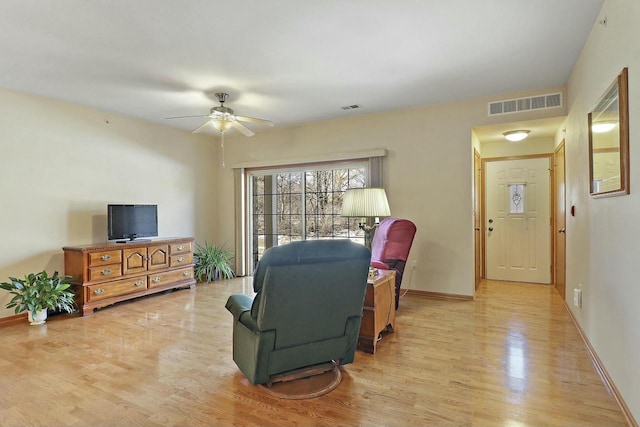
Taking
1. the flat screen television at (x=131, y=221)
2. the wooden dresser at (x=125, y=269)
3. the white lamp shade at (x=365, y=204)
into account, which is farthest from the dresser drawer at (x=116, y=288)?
the white lamp shade at (x=365, y=204)

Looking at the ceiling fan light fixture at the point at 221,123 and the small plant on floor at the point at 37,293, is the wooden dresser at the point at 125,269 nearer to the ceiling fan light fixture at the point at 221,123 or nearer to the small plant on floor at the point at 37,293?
the small plant on floor at the point at 37,293

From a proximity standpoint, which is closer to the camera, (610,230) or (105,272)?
(610,230)

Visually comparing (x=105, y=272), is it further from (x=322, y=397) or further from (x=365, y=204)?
(x=322, y=397)

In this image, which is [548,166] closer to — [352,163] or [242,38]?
[352,163]

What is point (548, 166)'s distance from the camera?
5473mm

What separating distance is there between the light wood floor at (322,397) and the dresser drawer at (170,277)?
3.37 feet

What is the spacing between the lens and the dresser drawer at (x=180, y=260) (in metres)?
5.18

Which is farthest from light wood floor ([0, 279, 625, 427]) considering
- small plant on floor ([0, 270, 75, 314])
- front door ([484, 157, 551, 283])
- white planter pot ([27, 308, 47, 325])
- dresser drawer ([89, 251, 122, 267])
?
front door ([484, 157, 551, 283])

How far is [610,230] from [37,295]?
5201mm

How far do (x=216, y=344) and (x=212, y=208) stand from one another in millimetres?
3895

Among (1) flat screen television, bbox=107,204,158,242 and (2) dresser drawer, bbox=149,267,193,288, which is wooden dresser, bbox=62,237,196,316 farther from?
(1) flat screen television, bbox=107,204,158,242

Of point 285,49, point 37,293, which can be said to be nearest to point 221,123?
point 285,49

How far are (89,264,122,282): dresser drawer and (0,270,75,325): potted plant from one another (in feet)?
0.88

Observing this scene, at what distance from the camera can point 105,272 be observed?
4.30 meters
